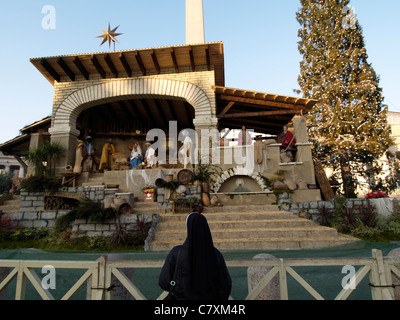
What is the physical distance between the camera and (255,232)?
669cm

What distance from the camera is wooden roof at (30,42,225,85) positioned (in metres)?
10.5

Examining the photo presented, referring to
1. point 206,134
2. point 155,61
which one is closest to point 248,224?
point 206,134

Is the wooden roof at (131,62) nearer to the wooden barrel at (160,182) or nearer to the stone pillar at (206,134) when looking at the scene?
the stone pillar at (206,134)

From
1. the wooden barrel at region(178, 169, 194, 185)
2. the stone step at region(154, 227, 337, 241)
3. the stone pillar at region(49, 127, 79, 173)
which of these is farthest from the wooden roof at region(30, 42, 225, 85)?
the stone step at region(154, 227, 337, 241)

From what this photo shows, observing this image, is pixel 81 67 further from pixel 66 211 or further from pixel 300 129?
pixel 300 129

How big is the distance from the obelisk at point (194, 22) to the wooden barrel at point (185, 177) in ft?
29.7

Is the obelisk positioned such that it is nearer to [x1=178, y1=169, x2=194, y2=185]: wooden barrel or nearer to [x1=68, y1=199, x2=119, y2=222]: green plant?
[x1=178, y1=169, x2=194, y2=185]: wooden barrel

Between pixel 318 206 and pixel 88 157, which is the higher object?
pixel 88 157

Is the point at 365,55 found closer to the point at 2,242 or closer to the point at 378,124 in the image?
the point at 378,124

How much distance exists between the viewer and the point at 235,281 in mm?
3723

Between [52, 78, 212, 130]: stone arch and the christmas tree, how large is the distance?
7.85 m

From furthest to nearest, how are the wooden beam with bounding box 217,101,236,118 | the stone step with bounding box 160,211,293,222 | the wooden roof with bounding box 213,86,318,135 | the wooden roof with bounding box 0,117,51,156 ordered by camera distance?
the wooden roof with bounding box 0,117,51,156 < the wooden beam with bounding box 217,101,236,118 < the wooden roof with bounding box 213,86,318,135 < the stone step with bounding box 160,211,293,222

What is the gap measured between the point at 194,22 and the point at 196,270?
16.0 metres

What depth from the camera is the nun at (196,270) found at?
2006 mm
